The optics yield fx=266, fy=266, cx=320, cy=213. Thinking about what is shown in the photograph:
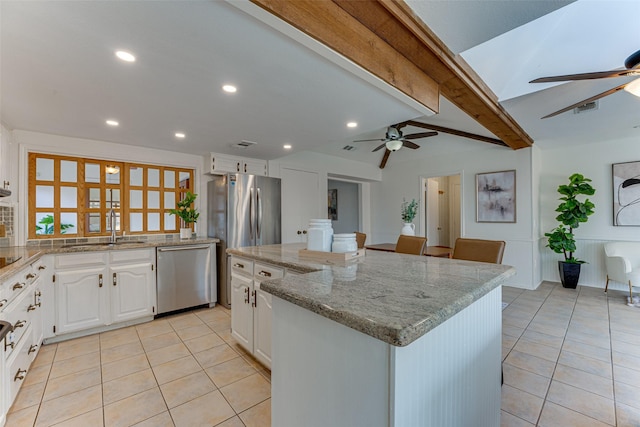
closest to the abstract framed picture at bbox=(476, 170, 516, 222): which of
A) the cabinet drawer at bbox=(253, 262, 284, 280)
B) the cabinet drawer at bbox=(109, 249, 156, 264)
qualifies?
the cabinet drawer at bbox=(253, 262, 284, 280)

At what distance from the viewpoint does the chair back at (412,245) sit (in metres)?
2.63

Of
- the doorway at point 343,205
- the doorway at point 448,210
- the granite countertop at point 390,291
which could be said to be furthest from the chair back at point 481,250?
the doorway at point 343,205

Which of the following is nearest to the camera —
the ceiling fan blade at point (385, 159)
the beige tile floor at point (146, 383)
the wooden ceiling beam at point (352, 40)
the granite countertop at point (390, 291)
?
the granite countertop at point (390, 291)

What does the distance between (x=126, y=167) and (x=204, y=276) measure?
1.76m

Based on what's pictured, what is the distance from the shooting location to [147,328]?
2.94 metres

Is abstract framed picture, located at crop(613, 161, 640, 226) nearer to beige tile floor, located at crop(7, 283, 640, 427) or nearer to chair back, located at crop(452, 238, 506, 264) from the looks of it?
beige tile floor, located at crop(7, 283, 640, 427)

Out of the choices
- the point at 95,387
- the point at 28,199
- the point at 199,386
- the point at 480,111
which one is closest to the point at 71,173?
the point at 28,199

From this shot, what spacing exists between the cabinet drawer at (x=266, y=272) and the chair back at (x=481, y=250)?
1.61 metres

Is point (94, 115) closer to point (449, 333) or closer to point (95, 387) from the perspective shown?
point (95, 387)

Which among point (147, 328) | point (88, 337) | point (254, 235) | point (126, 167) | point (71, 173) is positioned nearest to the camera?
point (88, 337)

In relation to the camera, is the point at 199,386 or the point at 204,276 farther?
the point at 204,276

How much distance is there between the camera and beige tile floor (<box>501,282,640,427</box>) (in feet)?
5.38

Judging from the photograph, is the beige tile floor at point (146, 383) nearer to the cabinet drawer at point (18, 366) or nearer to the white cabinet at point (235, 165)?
the cabinet drawer at point (18, 366)

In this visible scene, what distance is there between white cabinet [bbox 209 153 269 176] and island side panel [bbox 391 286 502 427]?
3578 millimetres
